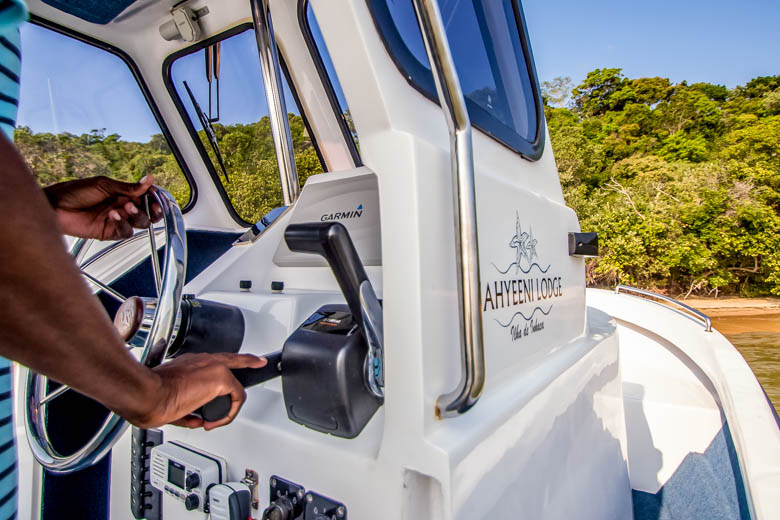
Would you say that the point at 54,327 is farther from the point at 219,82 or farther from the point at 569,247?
the point at 219,82

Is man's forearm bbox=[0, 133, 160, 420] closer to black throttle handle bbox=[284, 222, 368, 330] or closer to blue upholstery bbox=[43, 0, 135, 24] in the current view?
black throttle handle bbox=[284, 222, 368, 330]

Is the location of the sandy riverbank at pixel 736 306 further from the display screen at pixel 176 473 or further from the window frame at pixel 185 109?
the display screen at pixel 176 473

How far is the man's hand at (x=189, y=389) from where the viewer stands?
0.55m

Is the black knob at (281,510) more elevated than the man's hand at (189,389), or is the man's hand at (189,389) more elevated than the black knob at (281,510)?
the man's hand at (189,389)

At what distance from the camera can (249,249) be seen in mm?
1574

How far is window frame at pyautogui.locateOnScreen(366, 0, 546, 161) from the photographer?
0.81 m

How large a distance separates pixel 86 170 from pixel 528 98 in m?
1.86

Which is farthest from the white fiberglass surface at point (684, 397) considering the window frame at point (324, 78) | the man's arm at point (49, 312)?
the window frame at point (324, 78)

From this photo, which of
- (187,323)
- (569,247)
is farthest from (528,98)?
Answer: (187,323)

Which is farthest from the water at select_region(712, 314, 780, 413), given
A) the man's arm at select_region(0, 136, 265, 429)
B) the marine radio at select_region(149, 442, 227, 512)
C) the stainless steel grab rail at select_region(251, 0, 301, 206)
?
the man's arm at select_region(0, 136, 265, 429)

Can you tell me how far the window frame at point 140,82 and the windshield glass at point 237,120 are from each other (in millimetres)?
128

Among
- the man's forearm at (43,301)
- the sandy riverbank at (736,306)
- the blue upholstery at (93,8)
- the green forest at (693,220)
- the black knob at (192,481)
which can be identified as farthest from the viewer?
the green forest at (693,220)

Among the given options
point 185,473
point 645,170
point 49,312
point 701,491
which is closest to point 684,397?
point 701,491

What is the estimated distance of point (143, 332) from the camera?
88 centimetres
